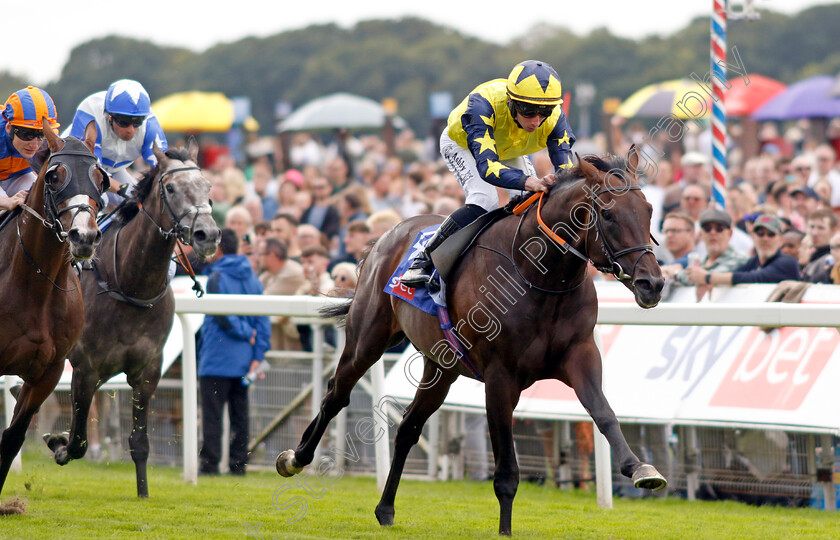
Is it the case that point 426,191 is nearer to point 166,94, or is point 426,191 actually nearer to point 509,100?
point 509,100

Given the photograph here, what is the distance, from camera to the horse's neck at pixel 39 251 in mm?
5531

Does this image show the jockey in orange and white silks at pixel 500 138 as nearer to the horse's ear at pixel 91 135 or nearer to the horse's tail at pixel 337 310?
the horse's tail at pixel 337 310

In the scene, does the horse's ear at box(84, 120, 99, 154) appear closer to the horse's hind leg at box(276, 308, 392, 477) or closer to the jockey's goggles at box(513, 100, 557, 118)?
the horse's hind leg at box(276, 308, 392, 477)

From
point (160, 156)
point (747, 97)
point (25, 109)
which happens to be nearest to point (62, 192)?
point (25, 109)

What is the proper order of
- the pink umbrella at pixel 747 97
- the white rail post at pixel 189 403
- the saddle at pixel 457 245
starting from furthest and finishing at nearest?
the pink umbrella at pixel 747 97 < the white rail post at pixel 189 403 < the saddle at pixel 457 245

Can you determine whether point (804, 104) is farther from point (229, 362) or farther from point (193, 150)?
point (193, 150)

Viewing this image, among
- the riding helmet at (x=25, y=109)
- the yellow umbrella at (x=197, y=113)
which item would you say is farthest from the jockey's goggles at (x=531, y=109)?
the yellow umbrella at (x=197, y=113)

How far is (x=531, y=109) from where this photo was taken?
5391 mm

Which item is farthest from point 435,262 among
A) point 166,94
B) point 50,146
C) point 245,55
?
point 245,55

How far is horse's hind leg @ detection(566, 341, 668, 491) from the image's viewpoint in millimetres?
4684

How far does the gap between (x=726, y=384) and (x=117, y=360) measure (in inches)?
141

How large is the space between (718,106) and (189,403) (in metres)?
4.15

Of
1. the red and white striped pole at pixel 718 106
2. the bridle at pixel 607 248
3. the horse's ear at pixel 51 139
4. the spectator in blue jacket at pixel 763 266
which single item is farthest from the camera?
the red and white striped pole at pixel 718 106

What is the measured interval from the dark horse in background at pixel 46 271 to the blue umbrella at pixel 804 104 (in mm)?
11285
